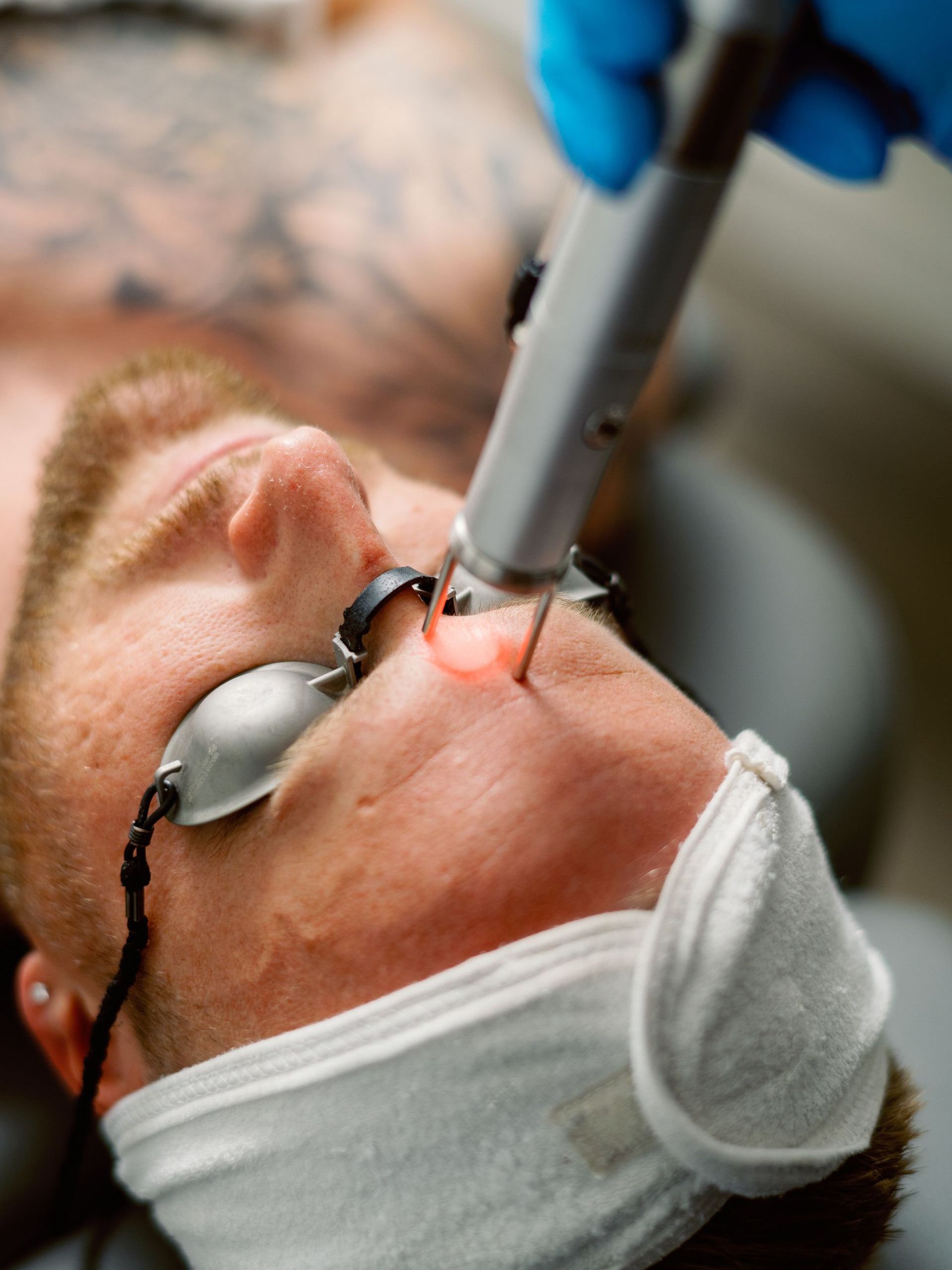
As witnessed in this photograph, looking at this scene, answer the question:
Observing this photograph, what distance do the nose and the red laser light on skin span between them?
9 cm

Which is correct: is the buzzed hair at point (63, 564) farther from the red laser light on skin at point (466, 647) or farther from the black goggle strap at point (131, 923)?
the red laser light on skin at point (466, 647)

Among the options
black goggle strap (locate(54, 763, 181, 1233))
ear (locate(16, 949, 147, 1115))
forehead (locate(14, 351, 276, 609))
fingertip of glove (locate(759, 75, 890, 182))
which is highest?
fingertip of glove (locate(759, 75, 890, 182))

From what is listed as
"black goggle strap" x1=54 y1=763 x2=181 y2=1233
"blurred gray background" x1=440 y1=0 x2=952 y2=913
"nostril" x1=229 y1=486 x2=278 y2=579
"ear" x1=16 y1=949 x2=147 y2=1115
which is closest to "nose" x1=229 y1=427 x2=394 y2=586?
"nostril" x1=229 y1=486 x2=278 y2=579

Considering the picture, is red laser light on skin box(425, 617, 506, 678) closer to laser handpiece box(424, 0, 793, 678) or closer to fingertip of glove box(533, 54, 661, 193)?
laser handpiece box(424, 0, 793, 678)

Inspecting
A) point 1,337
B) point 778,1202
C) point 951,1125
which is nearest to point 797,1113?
point 778,1202

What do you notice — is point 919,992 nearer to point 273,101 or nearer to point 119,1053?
point 119,1053

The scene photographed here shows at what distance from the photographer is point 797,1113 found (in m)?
0.68

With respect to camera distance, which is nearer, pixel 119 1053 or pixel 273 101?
pixel 119 1053

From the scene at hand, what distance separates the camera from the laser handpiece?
424mm

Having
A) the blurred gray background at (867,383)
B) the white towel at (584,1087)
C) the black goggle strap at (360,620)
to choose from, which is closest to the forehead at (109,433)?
the black goggle strap at (360,620)

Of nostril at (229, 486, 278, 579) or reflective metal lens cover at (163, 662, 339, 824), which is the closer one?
reflective metal lens cover at (163, 662, 339, 824)

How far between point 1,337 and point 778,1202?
1487 mm

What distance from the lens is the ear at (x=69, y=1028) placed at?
91 cm

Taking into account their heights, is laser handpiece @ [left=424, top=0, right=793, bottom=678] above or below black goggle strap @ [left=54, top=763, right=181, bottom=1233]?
above
